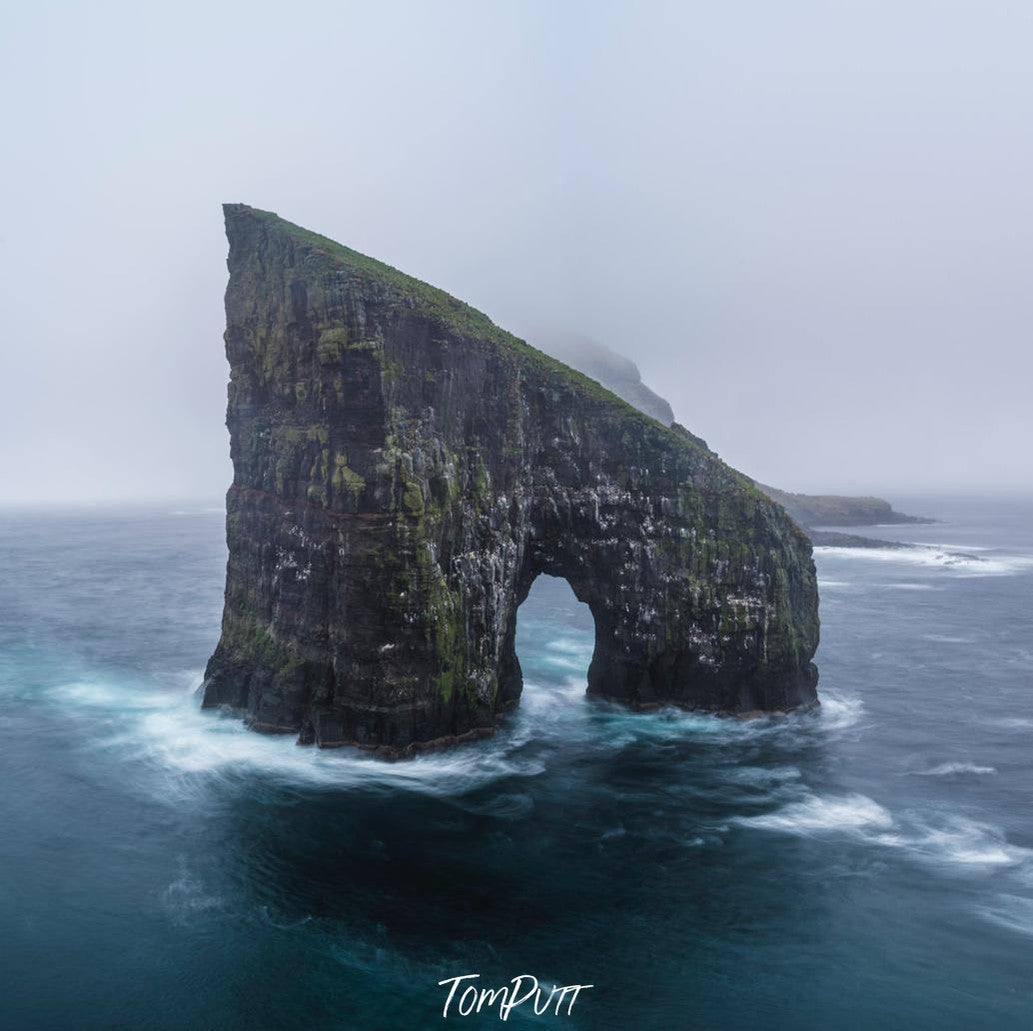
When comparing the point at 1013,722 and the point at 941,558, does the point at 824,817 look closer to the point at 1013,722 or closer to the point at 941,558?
the point at 1013,722

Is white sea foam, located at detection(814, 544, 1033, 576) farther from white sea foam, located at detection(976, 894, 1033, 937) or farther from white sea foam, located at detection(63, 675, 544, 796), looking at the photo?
white sea foam, located at detection(63, 675, 544, 796)

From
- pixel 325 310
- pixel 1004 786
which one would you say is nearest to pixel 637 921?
pixel 1004 786

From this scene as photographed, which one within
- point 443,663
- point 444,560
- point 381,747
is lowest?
point 381,747

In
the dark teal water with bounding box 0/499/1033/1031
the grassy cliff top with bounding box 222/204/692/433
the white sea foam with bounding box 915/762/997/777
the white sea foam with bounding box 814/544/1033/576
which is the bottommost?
the dark teal water with bounding box 0/499/1033/1031

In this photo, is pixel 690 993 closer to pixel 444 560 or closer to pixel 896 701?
pixel 444 560

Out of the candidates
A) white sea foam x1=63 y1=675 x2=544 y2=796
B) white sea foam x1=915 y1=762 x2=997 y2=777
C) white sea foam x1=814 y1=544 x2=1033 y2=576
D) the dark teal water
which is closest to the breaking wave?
white sea foam x1=814 y1=544 x2=1033 y2=576

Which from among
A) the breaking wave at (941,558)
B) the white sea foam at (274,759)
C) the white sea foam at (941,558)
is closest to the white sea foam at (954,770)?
the white sea foam at (274,759)

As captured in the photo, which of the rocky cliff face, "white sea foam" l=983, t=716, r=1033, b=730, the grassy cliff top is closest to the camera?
the rocky cliff face
